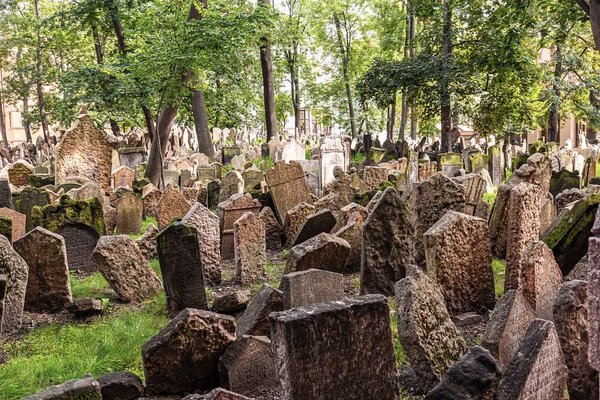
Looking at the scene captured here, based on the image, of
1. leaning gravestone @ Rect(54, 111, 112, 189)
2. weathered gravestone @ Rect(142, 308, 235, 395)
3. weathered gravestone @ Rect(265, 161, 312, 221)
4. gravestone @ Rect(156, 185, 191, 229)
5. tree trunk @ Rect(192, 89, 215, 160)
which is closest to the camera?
weathered gravestone @ Rect(142, 308, 235, 395)

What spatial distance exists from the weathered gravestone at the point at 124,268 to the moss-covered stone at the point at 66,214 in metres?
1.64

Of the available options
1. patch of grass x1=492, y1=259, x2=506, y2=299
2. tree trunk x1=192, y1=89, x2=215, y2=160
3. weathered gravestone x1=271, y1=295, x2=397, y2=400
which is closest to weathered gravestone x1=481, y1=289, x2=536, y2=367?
weathered gravestone x1=271, y1=295, x2=397, y2=400

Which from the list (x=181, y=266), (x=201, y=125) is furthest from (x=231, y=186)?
(x=201, y=125)

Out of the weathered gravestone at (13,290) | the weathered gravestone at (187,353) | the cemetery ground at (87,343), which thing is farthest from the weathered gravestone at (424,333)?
the weathered gravestone at (13,290)

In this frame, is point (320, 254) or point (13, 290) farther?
point (320, 254)

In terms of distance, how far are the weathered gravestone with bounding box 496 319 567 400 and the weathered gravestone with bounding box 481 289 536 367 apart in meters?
0.50

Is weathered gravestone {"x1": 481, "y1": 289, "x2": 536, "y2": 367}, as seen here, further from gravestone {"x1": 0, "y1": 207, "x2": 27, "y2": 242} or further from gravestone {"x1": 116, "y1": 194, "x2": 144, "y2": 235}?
gravestone {"x1": 116, "y1": 194, "x2": 144, "y2": 235}

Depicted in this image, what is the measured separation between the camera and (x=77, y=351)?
555 cm

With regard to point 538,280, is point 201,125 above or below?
above

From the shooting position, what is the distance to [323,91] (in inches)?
1806

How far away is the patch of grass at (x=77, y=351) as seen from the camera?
4.96 metres

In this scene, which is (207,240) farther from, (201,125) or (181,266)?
(201,125)

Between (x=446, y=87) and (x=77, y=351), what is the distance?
16.8m

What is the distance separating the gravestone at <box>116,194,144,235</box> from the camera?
36.3ft
